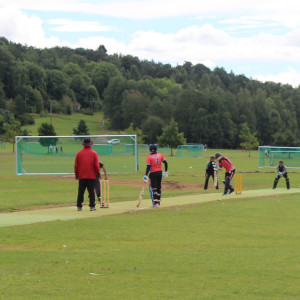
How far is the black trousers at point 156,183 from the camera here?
1981 cm

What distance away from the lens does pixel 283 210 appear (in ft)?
61.8

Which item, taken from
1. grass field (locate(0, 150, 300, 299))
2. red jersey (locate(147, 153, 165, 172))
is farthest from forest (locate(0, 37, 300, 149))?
grass field (locate(0, 150, 300, 299))

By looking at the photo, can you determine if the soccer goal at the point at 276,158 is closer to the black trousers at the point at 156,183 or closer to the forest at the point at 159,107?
the black trousers at the point at 156,183

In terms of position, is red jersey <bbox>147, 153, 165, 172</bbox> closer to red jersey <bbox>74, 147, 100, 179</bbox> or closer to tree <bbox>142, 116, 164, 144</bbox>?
red jersey <bbox>74, 147, 100, 179</bbox>

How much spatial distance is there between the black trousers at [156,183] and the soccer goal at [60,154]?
21620 mm

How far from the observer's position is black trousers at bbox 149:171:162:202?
65.0ft

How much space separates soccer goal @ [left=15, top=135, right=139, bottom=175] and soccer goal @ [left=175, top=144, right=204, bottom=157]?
4292 centimetres

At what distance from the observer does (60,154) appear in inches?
1766

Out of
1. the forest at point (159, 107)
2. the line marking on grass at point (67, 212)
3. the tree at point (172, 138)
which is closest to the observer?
the line marking on grass at point (67, 212)

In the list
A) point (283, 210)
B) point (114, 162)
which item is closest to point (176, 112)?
point (114, 162)

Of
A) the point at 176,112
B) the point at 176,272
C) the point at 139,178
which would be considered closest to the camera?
the point at 176,272

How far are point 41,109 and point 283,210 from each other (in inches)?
5778

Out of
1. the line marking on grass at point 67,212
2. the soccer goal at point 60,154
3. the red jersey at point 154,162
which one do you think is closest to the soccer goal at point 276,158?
the soccer goal at point 60,154

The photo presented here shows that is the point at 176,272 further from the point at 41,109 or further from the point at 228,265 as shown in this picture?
the point at 41,109
